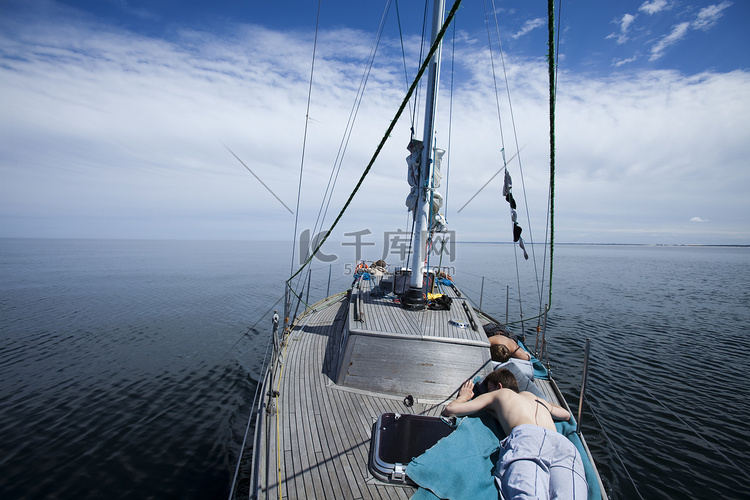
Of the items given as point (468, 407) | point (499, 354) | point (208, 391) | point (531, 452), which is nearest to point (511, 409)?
point (468, 407)

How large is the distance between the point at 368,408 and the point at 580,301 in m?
27.0

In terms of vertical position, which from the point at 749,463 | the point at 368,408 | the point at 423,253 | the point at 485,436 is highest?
the point at 423,253

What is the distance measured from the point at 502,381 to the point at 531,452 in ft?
4.59

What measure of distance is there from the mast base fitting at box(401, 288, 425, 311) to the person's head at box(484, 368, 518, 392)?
3.33 meters

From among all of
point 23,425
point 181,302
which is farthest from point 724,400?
point 181,302

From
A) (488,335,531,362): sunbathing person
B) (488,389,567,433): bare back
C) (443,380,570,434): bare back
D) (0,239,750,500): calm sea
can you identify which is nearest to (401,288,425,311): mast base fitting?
(488,335,531,362): sunbathing person

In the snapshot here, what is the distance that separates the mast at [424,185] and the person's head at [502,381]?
132 inches

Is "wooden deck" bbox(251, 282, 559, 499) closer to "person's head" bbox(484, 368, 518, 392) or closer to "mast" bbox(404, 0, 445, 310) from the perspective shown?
"mast" bbox(404, 0, 445, 310)

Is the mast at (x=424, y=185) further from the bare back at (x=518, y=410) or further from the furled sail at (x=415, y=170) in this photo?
the bare back at (x=518, y=410)

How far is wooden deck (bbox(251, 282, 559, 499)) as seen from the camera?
4.22 meters

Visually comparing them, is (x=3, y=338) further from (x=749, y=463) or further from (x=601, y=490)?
(x=749, y=463)

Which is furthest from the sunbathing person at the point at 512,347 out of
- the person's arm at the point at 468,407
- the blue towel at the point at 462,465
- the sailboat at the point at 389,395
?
the blue towel at the point at 462,465

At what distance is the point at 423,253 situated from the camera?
857cm

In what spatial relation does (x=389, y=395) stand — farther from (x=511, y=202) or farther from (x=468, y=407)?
(x=511, y=202)
